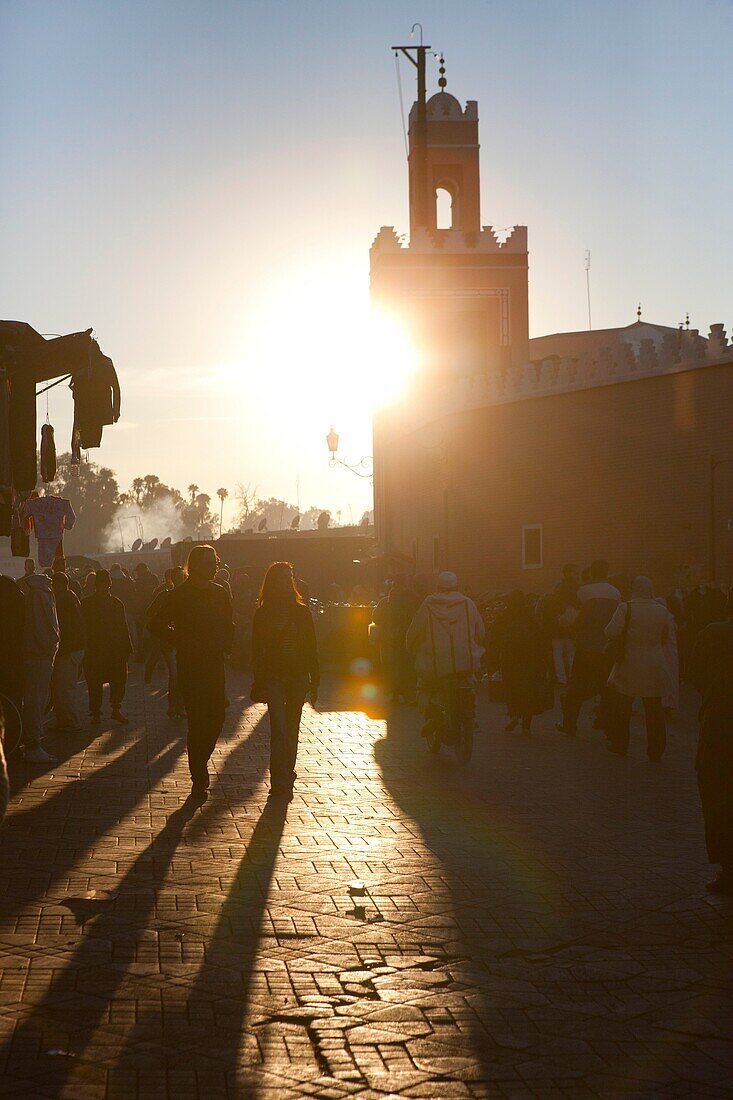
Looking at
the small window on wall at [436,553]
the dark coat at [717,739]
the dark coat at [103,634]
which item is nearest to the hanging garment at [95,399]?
the dark coat at [103,634]

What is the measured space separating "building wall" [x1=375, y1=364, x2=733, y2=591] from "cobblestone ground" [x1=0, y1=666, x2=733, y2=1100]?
1897 centimetres

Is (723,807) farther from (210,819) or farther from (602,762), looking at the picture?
(602,762)

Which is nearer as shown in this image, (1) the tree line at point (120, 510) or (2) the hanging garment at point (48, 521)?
(2) the hanging garment at point (48, 521)

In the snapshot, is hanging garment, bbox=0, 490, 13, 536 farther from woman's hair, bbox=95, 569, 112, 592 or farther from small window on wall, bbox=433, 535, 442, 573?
small window on wall, bbox=433, 535, 442, 573

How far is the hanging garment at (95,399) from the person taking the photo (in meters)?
12.1

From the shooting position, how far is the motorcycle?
12227mm

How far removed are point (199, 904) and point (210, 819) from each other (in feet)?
8.42

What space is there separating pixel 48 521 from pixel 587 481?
14894 mm

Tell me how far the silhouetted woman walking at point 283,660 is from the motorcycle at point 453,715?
66.1 inches

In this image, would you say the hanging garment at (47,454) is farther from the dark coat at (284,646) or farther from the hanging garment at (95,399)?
the dark coat at (284,646)

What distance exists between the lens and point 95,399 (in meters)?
12.3

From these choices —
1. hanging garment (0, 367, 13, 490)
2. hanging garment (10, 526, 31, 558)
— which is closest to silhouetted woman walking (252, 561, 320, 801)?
hanging garment (0, 367, 13, 490)

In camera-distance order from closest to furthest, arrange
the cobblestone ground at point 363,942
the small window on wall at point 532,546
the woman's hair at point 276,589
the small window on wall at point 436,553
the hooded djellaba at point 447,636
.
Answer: the cobblestone ground at point 363,942, the woman's hair at point 276,589, the hooded djellaba at point 447,636, the small window on wall at point 532,546, the small window on wall at point 436,553

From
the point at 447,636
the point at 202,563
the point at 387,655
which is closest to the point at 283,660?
the point at 202,563
